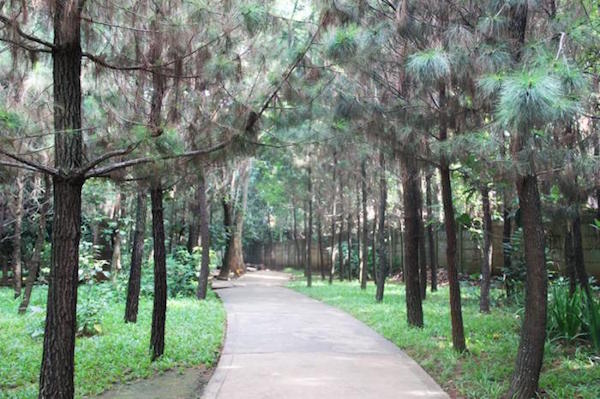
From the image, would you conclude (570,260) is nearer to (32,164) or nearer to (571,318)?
(571,318)

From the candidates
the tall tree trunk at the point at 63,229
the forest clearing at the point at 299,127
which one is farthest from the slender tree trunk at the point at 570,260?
the tall tree trunk at the point at 63,229

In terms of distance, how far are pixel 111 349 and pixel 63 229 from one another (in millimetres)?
3518

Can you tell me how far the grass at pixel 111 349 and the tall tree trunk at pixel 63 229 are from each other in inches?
45.3

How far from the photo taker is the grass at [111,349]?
231 inches

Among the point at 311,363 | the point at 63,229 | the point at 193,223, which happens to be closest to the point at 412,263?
the point at 311,363

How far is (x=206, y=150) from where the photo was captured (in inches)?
197

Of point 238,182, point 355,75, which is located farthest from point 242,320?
point 238,182

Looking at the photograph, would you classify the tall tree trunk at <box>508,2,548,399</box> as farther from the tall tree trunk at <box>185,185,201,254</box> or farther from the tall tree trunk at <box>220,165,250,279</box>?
the tall tree trunk at <box>220,165,250,279</box>

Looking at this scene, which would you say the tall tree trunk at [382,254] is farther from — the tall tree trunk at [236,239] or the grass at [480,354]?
the tall tree trunk at [236,239]

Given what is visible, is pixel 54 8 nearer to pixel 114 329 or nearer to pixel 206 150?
pixel 206 150

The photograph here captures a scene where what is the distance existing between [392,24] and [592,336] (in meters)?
4.31

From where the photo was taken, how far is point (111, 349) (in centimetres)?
724

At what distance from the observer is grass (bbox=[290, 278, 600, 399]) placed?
17.5ft

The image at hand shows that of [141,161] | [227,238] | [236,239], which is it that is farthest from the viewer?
[236,239]
